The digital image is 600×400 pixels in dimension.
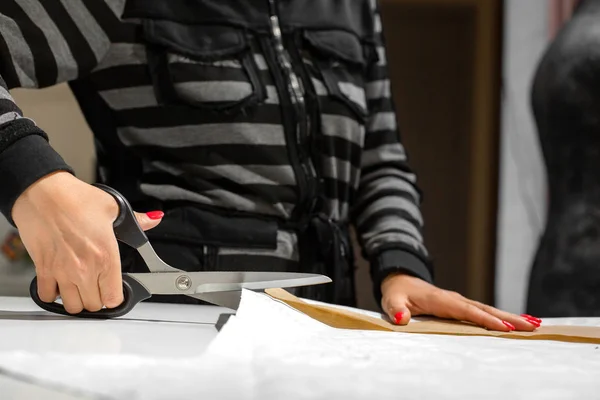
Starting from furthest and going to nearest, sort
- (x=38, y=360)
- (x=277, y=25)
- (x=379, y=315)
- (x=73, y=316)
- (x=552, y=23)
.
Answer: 1. (x=552, y=23)
2. (x=277, y=25)
3. (x=379, y=315)
4. (x=73, y=316)
5. (x=38, y=360)

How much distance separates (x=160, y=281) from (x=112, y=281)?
60mm

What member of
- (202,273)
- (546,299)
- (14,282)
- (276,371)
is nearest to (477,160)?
(546,299)

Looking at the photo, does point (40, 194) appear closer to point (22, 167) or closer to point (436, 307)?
point (22, 167)

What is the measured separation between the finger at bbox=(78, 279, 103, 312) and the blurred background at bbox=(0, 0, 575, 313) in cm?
88

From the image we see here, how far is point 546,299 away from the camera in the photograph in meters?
0.86

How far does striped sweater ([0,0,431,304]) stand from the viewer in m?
0.68

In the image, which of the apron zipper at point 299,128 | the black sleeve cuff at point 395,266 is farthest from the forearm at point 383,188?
the apron zipper at point 299,128

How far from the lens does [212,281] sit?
537mm

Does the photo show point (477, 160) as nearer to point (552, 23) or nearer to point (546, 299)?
point (552, 23)

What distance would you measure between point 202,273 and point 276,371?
20 cm

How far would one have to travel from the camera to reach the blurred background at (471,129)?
1943 mm

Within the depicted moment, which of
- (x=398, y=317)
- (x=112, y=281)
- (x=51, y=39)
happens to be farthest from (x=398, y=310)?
(x=51, y=39)

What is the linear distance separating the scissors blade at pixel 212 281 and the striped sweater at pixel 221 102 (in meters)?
0.18

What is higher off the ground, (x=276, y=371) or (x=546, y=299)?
(x=276, y=371)
